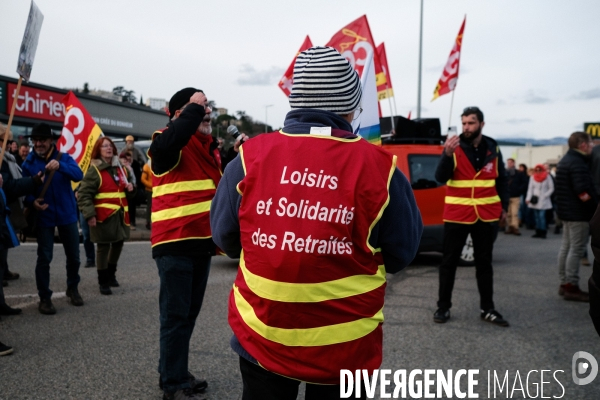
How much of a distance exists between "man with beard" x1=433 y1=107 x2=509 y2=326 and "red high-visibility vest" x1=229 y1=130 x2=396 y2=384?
12.6 ft

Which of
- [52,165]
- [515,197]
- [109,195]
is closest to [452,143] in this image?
[52,165]

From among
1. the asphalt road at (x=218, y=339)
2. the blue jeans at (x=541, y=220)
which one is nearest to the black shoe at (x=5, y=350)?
the asphalt road at (x=218, y=339)

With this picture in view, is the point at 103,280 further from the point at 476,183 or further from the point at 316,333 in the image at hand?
the point at 316,333

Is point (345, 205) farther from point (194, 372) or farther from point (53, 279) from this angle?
point (53, 279)

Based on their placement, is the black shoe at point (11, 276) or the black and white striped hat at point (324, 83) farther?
the black shoe at point (11, 276)

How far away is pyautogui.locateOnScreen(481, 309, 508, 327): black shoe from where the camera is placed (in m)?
5.47

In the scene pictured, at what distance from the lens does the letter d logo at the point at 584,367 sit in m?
4.07

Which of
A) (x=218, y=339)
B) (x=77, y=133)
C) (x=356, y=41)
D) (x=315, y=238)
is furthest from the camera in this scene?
(x=356, y=41)

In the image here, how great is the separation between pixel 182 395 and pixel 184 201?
1.20 m

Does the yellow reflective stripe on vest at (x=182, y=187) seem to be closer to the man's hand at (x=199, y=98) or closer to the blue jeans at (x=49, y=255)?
the man's hand at (x=199, y=98)

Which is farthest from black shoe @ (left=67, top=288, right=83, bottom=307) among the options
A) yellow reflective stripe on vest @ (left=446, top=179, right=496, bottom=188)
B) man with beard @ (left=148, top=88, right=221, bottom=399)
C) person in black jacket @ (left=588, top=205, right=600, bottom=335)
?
person in black jacket @ (left=588, top=205, right=600, bottom=335)

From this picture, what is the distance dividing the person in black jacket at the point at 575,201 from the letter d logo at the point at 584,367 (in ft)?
7.45

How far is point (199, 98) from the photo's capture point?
11.2ft

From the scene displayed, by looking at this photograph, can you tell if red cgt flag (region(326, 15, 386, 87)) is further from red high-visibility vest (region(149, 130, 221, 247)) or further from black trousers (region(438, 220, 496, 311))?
red high-visibility vest (region(149, 130, 221, 247))
